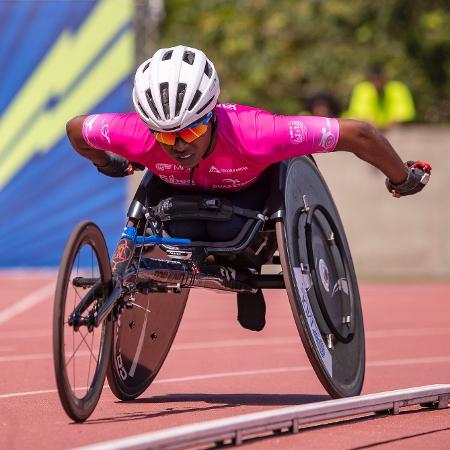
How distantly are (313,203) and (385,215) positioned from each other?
10.4m

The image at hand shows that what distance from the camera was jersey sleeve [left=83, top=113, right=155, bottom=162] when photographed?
24.5 feet

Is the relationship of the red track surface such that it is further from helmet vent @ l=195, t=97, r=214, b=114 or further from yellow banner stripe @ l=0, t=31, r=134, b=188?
yellow banner stripe @ l=0, t=31, r=134, b=188

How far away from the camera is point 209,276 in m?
7.47

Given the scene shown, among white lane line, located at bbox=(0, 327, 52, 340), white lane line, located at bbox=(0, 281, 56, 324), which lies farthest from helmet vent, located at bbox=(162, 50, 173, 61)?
white lane line, located at bbox=(0, 281, 56, 324)

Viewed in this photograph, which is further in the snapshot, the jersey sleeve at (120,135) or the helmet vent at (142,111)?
the jersey sleeve at (120,135)

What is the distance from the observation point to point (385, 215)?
60.1 feet

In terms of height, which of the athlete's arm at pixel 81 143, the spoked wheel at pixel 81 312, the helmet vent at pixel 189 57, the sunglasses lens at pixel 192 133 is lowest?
the spoked wheel at pixel 81 312

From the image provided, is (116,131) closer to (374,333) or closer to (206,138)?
(206,138)

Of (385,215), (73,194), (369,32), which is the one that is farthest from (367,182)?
(369,32)

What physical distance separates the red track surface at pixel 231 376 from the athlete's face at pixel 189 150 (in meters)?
1.29

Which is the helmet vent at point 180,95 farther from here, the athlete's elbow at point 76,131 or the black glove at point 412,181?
the black glove at point 412,181

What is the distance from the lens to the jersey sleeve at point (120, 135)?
7.46 meters

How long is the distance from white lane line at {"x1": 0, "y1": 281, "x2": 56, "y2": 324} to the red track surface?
0.09 ft

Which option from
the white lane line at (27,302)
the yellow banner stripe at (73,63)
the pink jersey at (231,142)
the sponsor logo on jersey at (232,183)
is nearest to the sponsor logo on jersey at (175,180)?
the pink jersey at (231,142)
